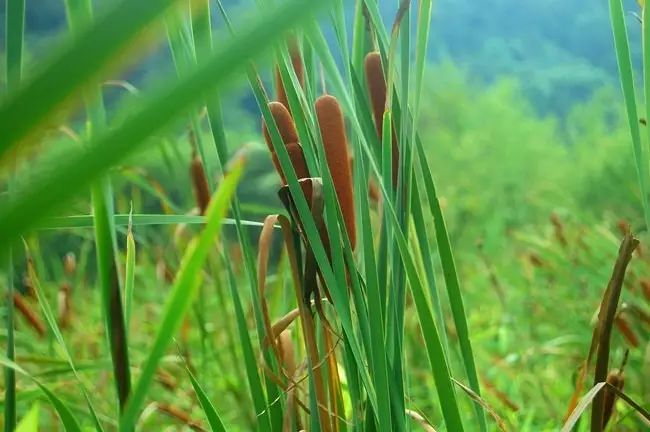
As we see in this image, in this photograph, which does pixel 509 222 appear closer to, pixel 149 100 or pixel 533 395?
pixel 533 395

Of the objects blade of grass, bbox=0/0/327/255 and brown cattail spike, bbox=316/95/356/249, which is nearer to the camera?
blade of grass, bbox=0/0/327/255

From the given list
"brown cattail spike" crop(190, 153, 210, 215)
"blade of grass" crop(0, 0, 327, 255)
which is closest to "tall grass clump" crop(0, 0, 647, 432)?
"blade of grass" crop(0, 0, 327, 255)

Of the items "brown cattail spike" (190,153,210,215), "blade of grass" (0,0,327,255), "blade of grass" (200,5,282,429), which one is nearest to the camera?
"blade of grass" (0,0,327,255)

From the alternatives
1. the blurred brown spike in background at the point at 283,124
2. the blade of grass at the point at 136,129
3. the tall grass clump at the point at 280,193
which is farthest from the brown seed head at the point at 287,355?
the blade of grass at the point at 136,129

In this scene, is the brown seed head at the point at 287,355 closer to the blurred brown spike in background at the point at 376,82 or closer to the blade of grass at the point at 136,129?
the blurred brown spike in background at the point at 376,82

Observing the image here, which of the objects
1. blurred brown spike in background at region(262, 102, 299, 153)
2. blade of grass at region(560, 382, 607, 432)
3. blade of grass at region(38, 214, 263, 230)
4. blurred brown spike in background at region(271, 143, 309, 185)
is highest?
blurred brown spike in background at region(262, 102, 299, 153)

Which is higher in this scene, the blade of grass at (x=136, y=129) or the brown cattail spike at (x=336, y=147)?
the brown cattail spike at (x=336, y=147)

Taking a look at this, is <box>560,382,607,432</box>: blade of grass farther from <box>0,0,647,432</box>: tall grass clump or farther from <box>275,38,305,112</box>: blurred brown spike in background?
<box>275,38,305,112</box>: blurred brown spike in background
